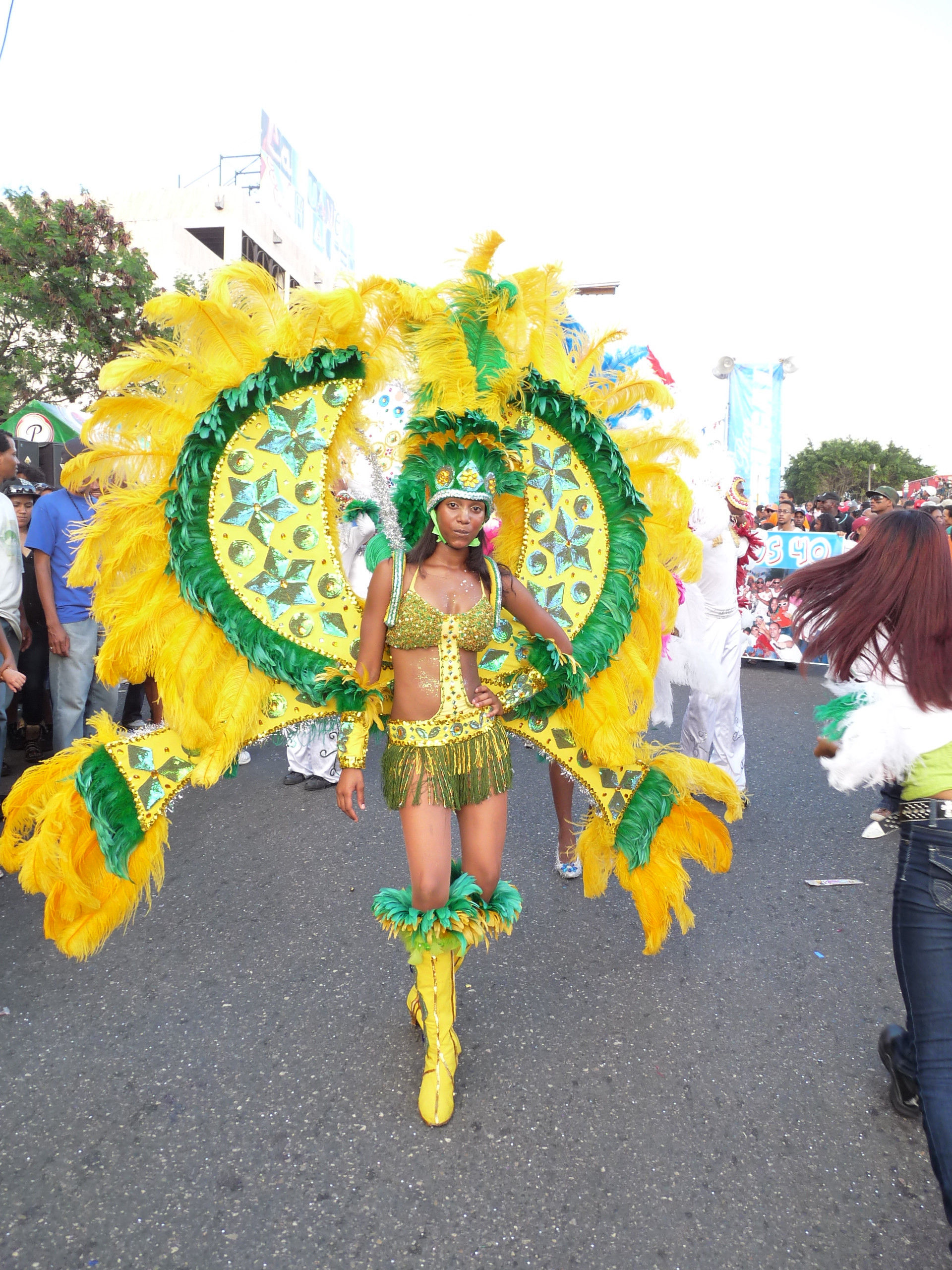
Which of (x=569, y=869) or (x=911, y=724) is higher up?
(x=911, y=724)

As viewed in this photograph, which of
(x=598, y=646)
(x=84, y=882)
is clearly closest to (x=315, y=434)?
(x=598, y=646)

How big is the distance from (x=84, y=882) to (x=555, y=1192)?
162cm

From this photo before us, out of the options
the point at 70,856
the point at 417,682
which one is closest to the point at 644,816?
the point at 417,682

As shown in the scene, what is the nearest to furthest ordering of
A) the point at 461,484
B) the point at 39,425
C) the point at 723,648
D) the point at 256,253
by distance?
the point at 461,484, the point at 723,648, the point at 39,425, the point at 256,253

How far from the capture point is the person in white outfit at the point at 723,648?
15.9 feet

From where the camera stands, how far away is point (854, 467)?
5166 cm

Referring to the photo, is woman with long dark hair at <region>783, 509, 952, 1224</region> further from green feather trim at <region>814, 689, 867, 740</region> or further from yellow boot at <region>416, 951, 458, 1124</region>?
yellow boot at <region>416, 951, 458, 1124</region>

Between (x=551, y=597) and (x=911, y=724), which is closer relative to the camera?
(x=911, y=724)

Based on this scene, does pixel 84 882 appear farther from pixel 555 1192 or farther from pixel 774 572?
pixel 774 572

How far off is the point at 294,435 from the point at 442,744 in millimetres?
1083

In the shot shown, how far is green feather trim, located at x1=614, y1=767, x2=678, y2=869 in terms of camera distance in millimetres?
2746

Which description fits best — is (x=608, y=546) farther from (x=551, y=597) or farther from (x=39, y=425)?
(x=39, y=425)

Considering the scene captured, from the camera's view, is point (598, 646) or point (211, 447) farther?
point (598, 646)

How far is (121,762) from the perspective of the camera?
2.49 m
